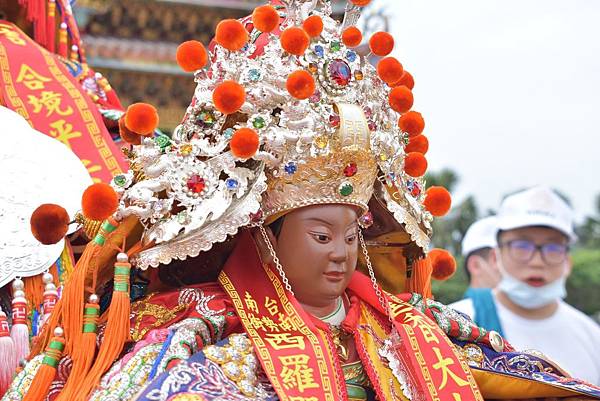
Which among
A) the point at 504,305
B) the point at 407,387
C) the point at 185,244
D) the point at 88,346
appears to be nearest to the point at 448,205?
the point at 407,387

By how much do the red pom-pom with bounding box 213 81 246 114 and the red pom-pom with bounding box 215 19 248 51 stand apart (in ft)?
0.48

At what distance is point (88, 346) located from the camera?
11.4 feet

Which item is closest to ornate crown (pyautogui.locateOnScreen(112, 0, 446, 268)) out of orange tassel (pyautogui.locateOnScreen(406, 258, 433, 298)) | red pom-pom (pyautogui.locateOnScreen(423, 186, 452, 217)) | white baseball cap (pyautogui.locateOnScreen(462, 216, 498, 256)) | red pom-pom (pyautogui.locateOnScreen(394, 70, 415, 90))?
red pom-pom (pyautogui.locateOnScreen(394, 70, 415, 90))

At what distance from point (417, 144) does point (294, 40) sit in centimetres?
67

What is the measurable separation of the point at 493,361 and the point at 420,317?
0.29 metres

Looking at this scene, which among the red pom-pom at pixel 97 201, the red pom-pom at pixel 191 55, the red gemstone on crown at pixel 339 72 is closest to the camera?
the red pom-pom at pixel 97 201

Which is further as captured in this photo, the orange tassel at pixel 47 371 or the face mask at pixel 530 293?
the face mask at pixel 530 293

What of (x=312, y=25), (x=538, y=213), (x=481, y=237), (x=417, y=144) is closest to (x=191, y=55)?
(x=312, y=25)

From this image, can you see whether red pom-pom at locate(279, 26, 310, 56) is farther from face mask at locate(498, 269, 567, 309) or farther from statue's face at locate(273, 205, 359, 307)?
face mask at locate(498, 269, 567, 309)

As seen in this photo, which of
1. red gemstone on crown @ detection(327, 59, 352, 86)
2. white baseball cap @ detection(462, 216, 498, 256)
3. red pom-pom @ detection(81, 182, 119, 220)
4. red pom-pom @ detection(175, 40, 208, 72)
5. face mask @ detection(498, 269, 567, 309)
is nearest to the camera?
red pom-pom @ detection(81, 182, 119, 220)

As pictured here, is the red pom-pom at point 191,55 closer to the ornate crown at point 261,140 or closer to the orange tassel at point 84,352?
the ornate crown at point 261,140

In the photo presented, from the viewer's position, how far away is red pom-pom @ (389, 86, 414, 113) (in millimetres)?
3770

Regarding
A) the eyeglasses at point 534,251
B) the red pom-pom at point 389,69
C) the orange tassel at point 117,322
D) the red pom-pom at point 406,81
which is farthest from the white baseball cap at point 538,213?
the orange tassel at point 117,322

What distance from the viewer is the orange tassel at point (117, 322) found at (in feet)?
11.3
